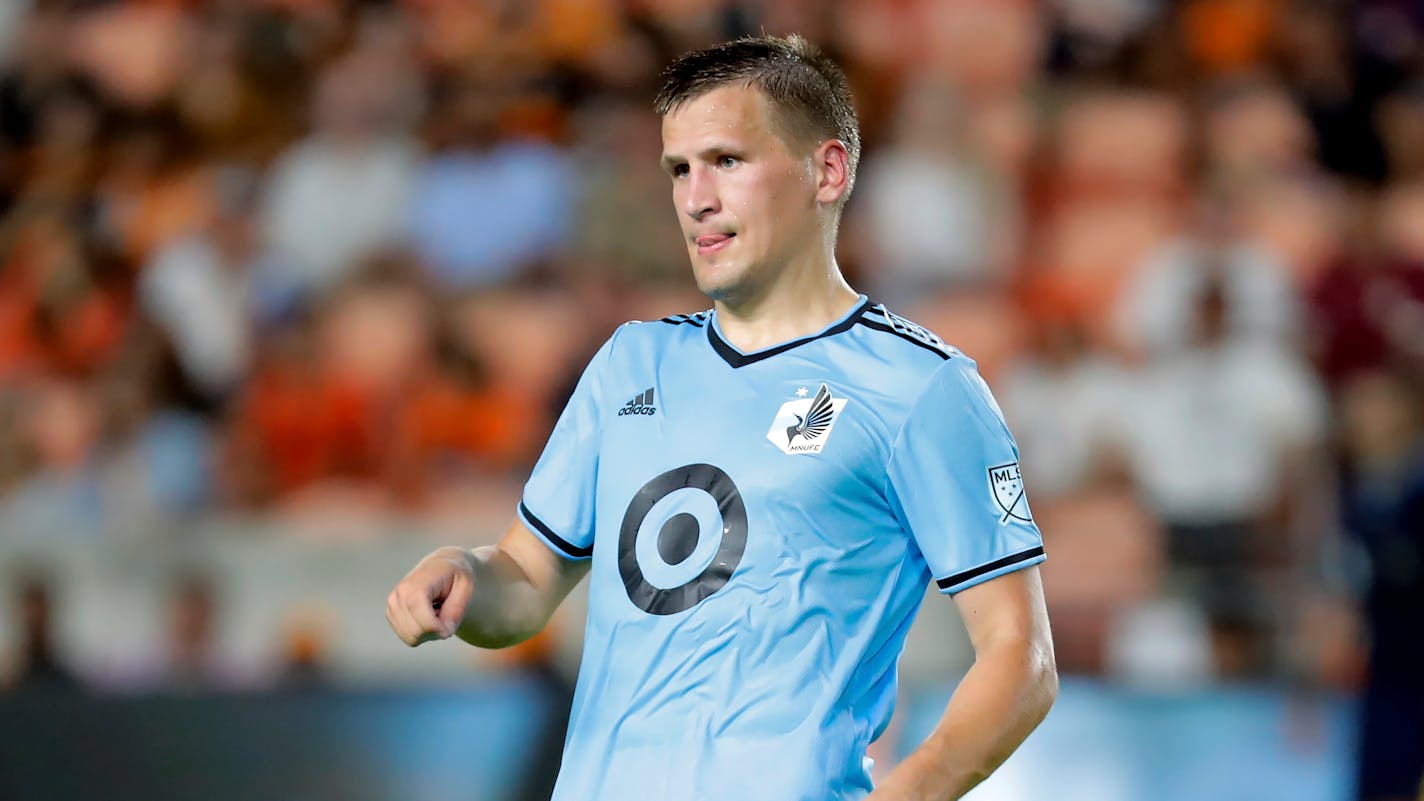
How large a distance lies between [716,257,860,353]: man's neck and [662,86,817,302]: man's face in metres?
0.03

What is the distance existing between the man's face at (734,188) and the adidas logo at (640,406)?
0.23 m

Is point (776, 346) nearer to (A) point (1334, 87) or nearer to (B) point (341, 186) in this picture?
(B) point (341, 186)

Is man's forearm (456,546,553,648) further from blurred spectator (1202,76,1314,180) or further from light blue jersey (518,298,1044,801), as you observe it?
blurred spectator (1202,76,1314,180)

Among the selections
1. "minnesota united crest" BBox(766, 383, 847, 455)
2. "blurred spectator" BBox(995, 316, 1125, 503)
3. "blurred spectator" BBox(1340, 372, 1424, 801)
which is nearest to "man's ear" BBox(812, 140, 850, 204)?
"minnesota united crest" BBox(766, 383, 847, 455)

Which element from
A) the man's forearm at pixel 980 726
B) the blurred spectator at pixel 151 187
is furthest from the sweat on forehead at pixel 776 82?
the blurred spectator at pixel 151 187

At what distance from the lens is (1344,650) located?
7.55m

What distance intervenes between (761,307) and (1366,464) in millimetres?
5566

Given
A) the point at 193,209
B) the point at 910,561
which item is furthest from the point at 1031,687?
the point at 193,209

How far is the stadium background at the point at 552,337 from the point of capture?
7.30 m

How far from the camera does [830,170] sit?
3477 millimetres

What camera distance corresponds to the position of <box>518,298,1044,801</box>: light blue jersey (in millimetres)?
3102

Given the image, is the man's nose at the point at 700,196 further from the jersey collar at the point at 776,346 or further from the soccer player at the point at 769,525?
the jersey collar at the point at 776,346

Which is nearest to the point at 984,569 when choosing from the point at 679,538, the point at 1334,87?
the point at 679,538

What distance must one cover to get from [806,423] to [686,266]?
20.5 feet
